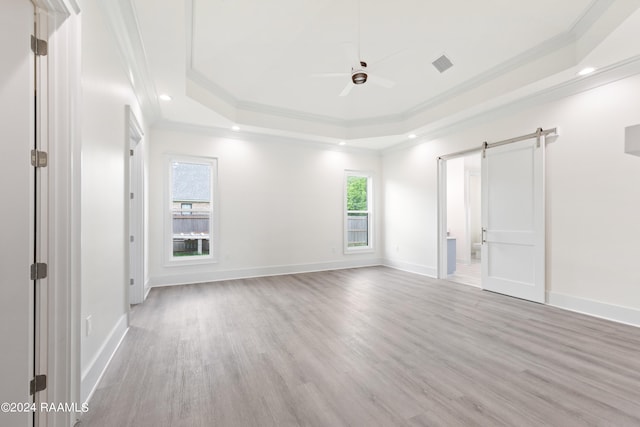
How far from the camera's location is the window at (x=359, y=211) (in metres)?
6.70

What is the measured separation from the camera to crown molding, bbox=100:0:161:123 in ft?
7.48

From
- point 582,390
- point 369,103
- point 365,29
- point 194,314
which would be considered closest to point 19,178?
point 194,314

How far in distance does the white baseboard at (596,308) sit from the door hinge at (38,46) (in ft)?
17.9

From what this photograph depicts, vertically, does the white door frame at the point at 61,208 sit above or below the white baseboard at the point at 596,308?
above

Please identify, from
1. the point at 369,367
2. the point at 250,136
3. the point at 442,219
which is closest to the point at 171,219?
the point at 250,136

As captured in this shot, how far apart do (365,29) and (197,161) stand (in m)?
3.61

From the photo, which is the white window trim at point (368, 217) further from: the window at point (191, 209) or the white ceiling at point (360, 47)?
the window at point (191, 209)

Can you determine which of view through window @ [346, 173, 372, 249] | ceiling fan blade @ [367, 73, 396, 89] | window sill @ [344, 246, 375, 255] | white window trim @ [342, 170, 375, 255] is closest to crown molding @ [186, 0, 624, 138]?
white window trim @ [342, 170, 375, 255]

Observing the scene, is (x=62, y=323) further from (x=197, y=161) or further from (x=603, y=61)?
(x=603, y=61)

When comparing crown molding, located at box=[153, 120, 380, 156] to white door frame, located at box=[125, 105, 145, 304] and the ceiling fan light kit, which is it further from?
the ceiling fan light kit

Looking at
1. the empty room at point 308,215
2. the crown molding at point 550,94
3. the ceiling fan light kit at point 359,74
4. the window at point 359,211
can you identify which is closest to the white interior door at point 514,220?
the empty room at point 308,215

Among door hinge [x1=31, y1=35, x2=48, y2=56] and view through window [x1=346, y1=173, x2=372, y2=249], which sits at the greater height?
door hinge [x1=31, y1=35, x2=48, y2=56]

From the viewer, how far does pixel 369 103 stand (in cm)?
500

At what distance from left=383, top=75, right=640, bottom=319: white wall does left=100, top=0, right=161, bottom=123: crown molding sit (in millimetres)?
4903
